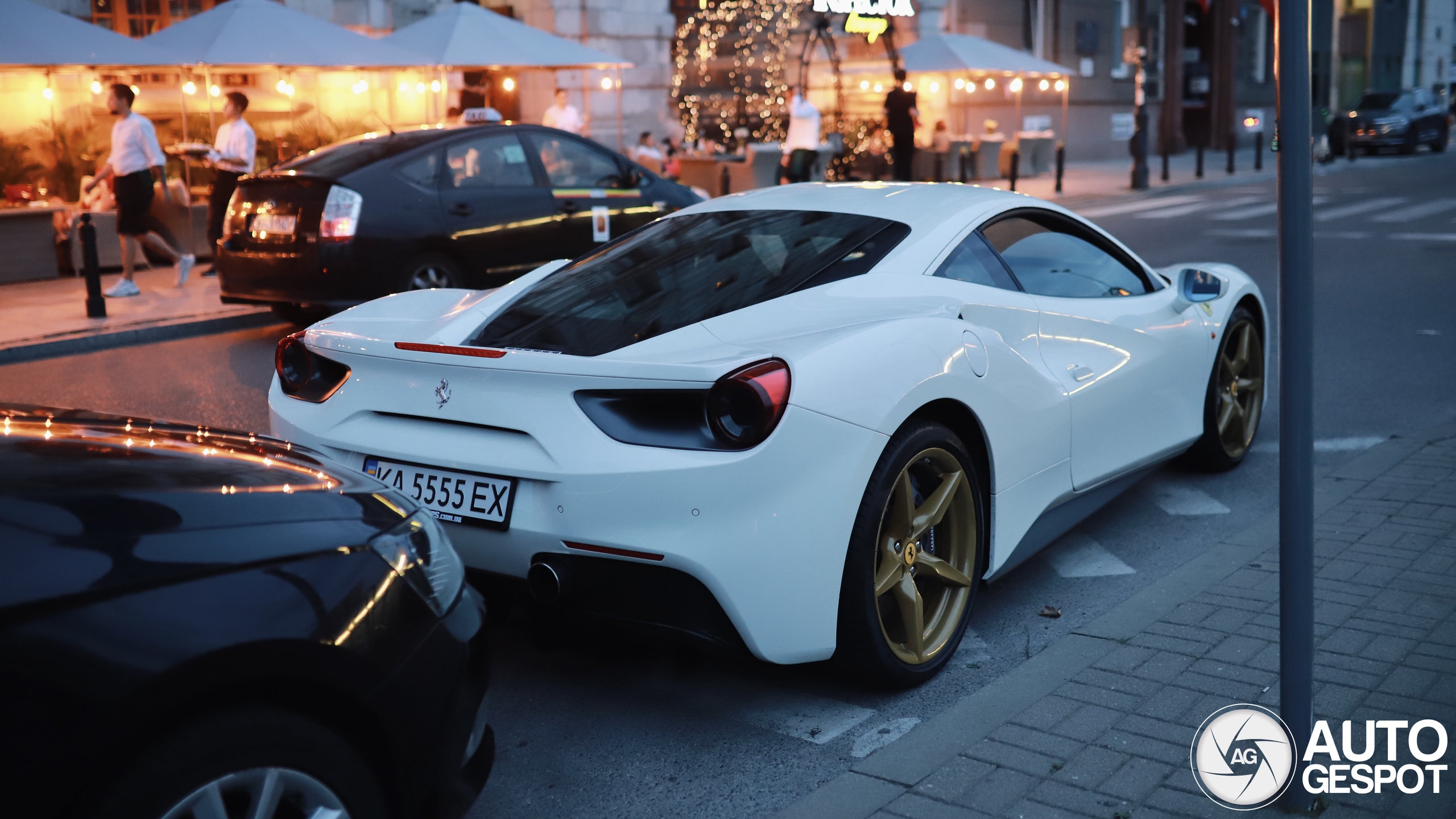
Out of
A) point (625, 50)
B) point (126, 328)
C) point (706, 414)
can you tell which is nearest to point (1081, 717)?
point (706, 414)

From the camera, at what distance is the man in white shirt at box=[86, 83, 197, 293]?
1185 centimetres

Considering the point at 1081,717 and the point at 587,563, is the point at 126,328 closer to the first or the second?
the point at 587,563

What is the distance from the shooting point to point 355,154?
9820 mm

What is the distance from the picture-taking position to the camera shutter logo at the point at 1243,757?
2.93 metres

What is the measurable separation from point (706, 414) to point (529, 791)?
967 mm

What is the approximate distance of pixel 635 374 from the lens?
317cm

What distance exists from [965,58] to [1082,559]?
2119cm

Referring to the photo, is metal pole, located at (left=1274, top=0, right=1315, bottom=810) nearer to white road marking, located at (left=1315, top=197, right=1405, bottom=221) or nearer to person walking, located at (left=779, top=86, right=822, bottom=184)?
white road marking, located at (left=1315, top=197, right=1405, bottom=221)

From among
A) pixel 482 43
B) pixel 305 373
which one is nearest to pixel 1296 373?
pixel 305 373

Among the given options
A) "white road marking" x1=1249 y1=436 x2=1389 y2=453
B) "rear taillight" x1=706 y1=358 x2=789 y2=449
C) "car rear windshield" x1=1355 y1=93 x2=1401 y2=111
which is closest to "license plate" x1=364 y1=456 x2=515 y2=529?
"rear taillight" x1=706 y1=358 x2=789 y2=449

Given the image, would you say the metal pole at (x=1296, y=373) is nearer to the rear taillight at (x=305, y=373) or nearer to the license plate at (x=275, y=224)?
the rear taillight at (x=305, y=373)

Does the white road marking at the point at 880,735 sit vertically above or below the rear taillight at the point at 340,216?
below

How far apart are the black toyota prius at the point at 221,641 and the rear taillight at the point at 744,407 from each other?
75 cm

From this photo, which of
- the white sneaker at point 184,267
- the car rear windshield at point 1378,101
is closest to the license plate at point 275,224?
the white sneaker at point 184,267
